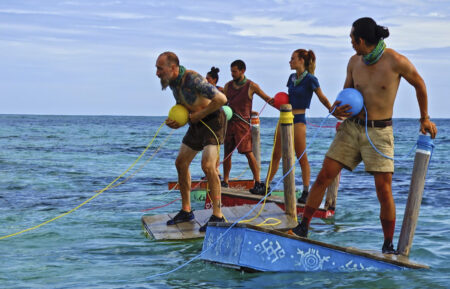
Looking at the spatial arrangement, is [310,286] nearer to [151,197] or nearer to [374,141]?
[374,141]

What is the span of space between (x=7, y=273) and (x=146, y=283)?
1.68m

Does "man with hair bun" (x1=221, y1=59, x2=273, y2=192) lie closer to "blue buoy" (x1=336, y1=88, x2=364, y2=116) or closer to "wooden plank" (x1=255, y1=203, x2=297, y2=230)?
"wooden plank" (x1=255, y1=203, x2=297, y2=230)

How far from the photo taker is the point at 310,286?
568 centimetres

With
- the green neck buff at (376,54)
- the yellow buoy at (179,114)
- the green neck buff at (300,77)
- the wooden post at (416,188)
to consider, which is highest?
the green neck buff at (376,54)

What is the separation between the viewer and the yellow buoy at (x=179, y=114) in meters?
6.91

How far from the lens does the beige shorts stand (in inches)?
228

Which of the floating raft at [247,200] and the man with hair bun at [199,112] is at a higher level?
the man with hair bun at [199,112]

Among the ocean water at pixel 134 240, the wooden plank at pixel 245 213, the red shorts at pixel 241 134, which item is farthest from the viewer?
the red shorts at pixel 241 134

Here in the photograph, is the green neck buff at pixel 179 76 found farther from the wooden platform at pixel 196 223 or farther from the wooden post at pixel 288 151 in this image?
the wooden platform at pixel 196 223

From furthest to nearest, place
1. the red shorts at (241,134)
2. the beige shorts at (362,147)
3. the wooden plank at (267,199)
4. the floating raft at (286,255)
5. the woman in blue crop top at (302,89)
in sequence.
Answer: the red shorts at (241,134), the wooden plank at (267,199), the woman in blue crop top at (302,89), the beige shorts at (362,147), the floating raft at (286,255)

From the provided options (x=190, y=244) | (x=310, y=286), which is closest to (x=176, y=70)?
(x=190, y=244)


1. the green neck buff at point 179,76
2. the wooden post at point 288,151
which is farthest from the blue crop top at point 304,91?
the green neck buff at point 179,76

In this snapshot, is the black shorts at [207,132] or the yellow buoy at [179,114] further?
the black shorts at [207,132]

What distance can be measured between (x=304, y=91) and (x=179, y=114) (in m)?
2.49
